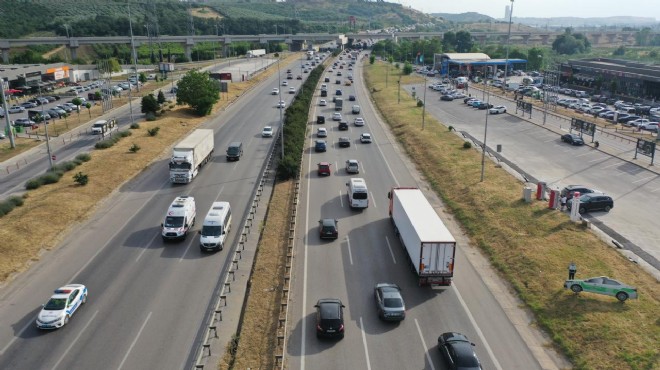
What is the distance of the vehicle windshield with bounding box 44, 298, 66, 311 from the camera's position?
26977 millimetres

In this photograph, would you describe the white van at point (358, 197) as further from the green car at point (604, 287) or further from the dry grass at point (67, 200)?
the dry grass at point (67, 200)

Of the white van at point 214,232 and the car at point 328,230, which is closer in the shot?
the white van at point 214,232

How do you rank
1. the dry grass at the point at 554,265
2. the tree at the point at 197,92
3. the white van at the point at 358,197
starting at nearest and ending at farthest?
the dry grass at the point at 554,265, the white van at the point at 358,197, the tree at the point at 197,92

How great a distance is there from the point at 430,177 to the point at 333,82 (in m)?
87.2

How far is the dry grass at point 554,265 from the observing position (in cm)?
2488

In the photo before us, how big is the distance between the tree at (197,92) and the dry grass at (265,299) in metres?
45.6

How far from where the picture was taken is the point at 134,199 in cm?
4672

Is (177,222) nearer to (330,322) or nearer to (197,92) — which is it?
(330,322)

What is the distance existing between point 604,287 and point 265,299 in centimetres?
1943

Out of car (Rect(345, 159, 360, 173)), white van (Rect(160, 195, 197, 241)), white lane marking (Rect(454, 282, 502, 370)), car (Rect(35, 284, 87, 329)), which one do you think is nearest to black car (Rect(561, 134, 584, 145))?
car (Rect(345, 159, 360, 173))

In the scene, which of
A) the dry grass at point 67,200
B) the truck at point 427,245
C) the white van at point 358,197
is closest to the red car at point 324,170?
the white van at point 358,197

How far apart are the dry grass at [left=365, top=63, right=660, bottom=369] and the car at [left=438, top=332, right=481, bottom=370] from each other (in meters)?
5.41

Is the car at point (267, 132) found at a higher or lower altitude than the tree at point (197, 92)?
lower

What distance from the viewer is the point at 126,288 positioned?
3086 centimetres
